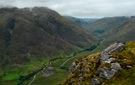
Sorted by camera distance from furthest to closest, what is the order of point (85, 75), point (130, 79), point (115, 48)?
1. point (115, 48)
2. point (85, 75)
3. point (130, 79)

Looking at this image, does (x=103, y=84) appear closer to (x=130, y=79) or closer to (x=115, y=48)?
(x=130, y=79)

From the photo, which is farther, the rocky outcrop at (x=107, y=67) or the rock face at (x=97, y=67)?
the rock face at (x=97, y=67)

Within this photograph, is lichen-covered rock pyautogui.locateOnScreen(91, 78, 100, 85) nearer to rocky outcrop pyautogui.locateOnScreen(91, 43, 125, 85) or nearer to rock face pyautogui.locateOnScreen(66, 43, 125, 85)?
rock face pyautogui.locateOnScreen(66, 43, 125, 85)

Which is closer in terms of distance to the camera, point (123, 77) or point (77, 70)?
point (123, 77)

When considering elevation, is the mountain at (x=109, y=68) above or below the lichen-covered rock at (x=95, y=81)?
above

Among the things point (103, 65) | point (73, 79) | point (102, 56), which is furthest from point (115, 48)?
point (73, 79)

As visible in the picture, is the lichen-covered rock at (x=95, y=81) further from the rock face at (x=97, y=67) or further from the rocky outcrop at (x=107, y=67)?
the rocky outcrop at (x=107, y=67)

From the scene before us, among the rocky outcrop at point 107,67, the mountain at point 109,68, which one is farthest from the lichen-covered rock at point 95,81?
the rocky outcrop at point 107,67

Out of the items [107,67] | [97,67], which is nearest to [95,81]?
[107,67]
